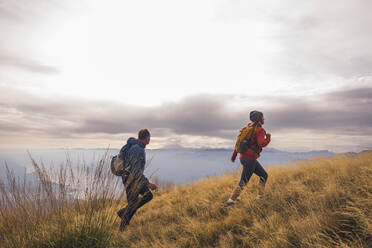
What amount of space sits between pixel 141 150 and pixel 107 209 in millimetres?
1322

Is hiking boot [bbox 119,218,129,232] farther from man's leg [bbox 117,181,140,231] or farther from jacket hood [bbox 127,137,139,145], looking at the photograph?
jacket hood [bbox 127,137,139,145]

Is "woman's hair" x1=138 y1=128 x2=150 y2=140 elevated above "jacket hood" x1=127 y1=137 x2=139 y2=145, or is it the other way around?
"woman's hair" x1=138 y1=128 x2=150 y2=140

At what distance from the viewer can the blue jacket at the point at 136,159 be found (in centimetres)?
387

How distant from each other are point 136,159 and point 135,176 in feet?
1.09

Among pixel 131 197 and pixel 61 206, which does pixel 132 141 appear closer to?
pixel 131 197

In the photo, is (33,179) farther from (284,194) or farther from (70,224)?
(284,194)

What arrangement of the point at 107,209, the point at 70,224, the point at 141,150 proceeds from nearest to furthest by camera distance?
the point at 70,224
the point at 107,209
the point at 141,150

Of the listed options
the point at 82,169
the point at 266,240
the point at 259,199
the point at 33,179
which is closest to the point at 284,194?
the point at 259,199

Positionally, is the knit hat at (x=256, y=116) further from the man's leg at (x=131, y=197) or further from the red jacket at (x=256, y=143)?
the man's leg at (x=131, y=197)

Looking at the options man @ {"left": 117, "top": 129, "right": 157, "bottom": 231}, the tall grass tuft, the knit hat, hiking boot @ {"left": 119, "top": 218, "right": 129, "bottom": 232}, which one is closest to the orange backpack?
the knit hat

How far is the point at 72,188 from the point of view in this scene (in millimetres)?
3262

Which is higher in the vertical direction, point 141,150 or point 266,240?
point 141,150

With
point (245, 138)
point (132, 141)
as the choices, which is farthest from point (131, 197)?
point (245, 138)

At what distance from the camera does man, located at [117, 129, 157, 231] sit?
3865mm
